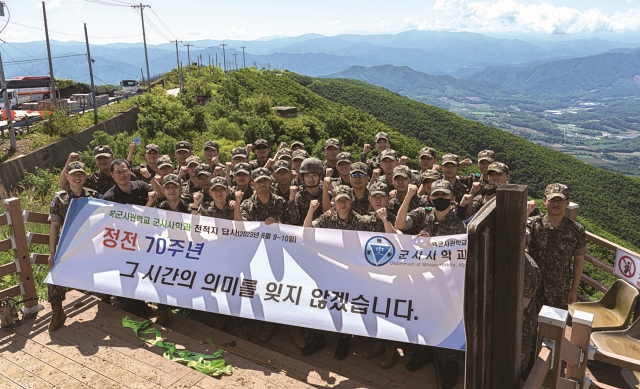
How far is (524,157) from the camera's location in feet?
265

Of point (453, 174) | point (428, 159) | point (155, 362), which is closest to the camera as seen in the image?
point (155, 362)

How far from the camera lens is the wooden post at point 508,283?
2.40m

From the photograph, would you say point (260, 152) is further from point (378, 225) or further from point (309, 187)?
point (378, 225)

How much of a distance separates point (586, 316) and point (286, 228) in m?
3.73

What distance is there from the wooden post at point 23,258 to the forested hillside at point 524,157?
2599 inches

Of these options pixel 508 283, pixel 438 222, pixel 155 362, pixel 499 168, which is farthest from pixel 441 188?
pixel 155 362

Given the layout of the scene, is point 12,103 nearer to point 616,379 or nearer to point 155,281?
point 155,281

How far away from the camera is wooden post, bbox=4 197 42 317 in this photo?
6.57 meters

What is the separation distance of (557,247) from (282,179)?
12.6ft

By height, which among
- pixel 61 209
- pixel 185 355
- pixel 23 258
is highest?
pixel 61 209

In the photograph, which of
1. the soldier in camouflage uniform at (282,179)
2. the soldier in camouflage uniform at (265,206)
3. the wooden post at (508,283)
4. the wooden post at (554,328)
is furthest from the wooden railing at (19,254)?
the wooden post at (554,328)

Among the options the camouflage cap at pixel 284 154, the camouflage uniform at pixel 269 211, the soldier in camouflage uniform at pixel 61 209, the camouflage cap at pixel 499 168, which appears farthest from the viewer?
the camouflage cap at pixel 284 154

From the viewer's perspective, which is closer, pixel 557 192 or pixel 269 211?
pixel 557 192

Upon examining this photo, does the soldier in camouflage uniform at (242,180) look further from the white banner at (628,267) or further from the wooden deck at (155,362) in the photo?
the white banner at (628,267)
